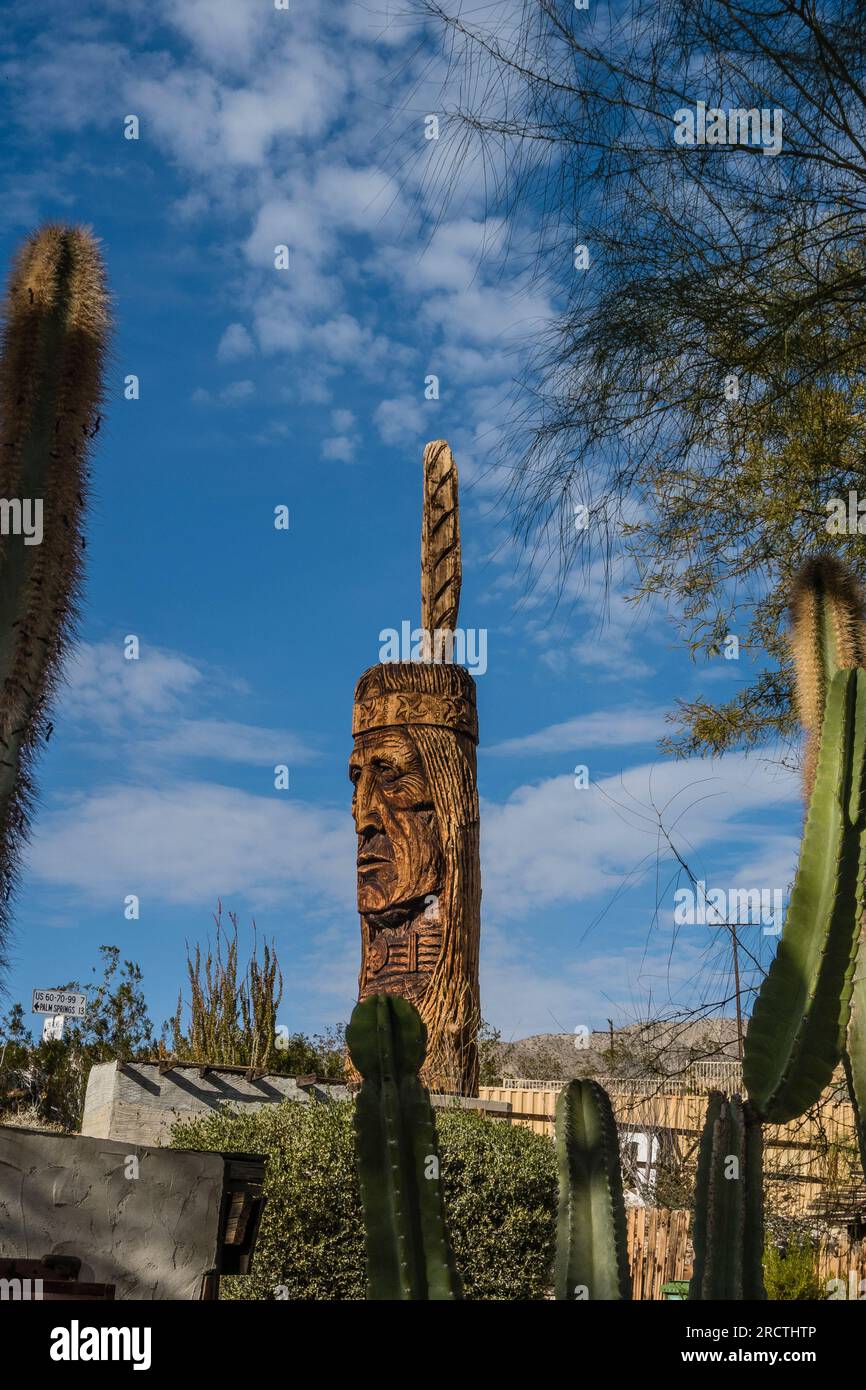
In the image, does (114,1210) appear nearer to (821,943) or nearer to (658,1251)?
(821,943)

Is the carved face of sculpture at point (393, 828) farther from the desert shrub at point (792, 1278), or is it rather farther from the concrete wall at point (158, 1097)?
the desert shrub at point (792, 1278)

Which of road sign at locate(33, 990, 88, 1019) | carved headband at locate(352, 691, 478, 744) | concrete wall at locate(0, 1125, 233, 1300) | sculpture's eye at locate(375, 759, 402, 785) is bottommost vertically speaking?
concrete wall at locate(0, 1125, 233, 1300)

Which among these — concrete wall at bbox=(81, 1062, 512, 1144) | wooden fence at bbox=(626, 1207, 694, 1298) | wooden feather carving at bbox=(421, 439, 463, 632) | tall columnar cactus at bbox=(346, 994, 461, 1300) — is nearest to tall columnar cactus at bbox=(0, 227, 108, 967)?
tall columnar cactus at bbox=(346, 994, 461, 1300)

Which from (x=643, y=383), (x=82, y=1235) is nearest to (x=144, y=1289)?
(x=82, y=1235)

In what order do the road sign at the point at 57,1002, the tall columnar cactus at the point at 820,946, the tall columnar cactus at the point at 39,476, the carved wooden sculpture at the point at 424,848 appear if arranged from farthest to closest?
the road sign at the point at 57,1002
the carved wooden sculpture at the point at 424,848
the tall columnar cactus at the point at 39,476
the tall columnar cactus at the point at 820,946

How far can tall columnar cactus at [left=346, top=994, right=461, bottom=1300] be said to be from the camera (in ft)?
7.50

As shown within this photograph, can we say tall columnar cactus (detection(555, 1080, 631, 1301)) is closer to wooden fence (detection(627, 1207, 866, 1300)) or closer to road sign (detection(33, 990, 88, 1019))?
wooden fence (detection(627, 1207, 866, 1300))

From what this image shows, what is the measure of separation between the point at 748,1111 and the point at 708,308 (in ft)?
10.7

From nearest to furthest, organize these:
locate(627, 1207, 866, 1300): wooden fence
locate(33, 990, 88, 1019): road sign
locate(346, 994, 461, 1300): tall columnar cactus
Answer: locate(346, 994, 461, 1300): tall columnar cactus → locate(627, 1207, 866, 1300): wooden fence → locate(33, 990, 88, 1019): road sign

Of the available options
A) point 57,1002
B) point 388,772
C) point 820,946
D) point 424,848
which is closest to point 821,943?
point 820,946

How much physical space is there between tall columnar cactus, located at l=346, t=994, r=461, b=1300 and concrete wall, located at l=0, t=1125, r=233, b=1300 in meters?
1.79

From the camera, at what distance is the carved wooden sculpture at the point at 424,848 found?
7.43 metres

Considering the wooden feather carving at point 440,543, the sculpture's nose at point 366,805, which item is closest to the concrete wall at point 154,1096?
the sculpture's nose at point 366,805
